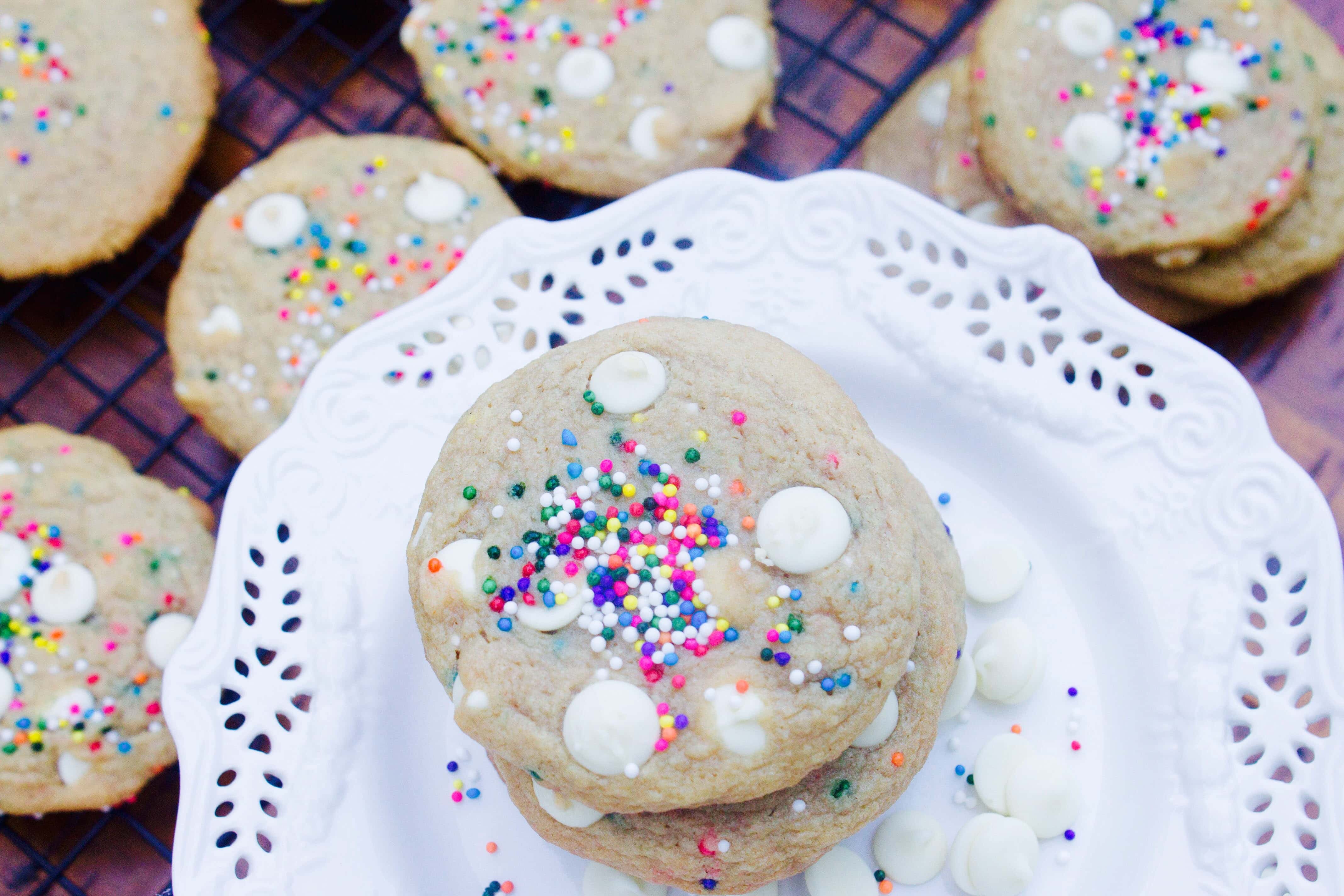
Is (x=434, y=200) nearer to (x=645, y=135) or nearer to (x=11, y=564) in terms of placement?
(x=645, y=135)

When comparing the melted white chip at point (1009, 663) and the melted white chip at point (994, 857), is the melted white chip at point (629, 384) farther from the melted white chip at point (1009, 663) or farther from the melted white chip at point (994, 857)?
the melted white chip at point (994, 857)

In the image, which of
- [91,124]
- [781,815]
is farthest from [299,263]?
[781,815]

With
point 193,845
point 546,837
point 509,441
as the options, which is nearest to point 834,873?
point 546,837

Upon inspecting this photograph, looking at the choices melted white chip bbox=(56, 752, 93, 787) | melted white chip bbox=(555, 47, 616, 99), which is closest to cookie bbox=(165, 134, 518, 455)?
melted white chip bbox=(555, 47, 616, 99)

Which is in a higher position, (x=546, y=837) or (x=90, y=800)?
(x=546, y=837)

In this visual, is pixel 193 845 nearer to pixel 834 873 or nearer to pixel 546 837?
pixel 546 837

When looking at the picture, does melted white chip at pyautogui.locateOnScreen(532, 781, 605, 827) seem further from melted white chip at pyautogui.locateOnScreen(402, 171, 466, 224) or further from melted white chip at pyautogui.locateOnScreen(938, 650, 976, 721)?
melted white chip at pyautogui.locateOnScreen(402, 171, 466, 224)

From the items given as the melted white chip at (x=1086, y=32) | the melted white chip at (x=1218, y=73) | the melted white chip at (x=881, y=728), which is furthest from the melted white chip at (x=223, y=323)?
the melted white chip at (x=1218, y=73)
